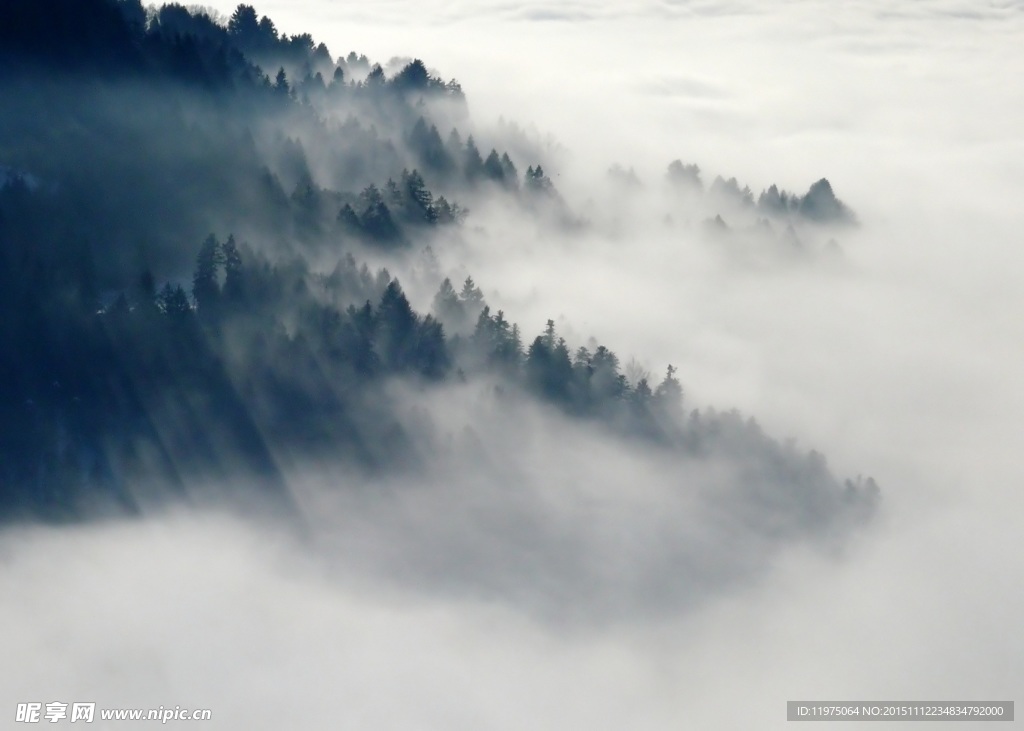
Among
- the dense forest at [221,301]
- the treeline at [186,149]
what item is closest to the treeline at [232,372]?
the dense forest at [221,301]

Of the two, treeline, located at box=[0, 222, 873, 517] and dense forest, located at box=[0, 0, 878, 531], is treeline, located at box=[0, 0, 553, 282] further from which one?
treeline, located at box=[0, 222, 873, 517]

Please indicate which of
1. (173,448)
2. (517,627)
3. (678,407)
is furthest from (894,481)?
(173,448)

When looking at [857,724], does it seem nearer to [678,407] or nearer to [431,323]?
[678,407]

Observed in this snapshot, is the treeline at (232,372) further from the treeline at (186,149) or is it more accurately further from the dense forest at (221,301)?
the treeline at (186,149)

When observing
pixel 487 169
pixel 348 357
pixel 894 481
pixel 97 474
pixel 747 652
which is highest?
pixel 487 169

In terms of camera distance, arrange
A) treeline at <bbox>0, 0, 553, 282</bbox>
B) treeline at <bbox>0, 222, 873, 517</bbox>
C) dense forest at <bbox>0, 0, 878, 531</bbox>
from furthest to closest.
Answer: treeline at <bbox>0, 0, 553, 282</bbox> → dense forest at <bbox>0, 0, 878, 531</bbox> → treeline at <bbox>0, 222, 873, 517</bbox>

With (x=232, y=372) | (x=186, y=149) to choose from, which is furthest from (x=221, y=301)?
(x=186, y=149)

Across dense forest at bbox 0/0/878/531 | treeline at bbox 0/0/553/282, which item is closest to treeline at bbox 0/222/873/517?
dense forest at bbox 0/0/878/531

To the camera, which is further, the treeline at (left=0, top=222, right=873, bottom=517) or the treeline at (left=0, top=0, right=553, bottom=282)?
the treeline at (left=0, top=0, right=553, bottom=282)
